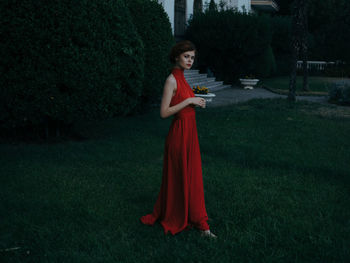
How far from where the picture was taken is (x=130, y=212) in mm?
4152

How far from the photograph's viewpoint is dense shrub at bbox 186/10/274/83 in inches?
666

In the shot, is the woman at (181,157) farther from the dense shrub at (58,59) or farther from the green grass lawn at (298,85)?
→ the green grass lawn at (298,85)

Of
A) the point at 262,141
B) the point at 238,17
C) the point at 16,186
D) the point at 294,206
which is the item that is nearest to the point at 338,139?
the point at 262,141

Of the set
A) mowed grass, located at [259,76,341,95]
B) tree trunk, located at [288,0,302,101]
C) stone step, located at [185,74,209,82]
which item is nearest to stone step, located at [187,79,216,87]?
stone step, located at [185,74,209,82]

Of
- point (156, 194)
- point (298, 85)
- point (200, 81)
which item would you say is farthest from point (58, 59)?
point (298, 85)

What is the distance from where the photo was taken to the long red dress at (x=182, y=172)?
3.51 m

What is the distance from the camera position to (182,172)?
11.6ft

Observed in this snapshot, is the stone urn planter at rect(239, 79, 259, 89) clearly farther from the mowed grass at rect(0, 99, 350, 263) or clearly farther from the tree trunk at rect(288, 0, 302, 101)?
the mowed grass at rect(0, 99, 350, 263)

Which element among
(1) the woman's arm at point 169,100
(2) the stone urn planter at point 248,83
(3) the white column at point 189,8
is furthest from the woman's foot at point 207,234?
(3) the white column at point 189,8

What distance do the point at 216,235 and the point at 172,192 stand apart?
558 mm

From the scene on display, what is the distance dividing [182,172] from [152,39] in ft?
19.5

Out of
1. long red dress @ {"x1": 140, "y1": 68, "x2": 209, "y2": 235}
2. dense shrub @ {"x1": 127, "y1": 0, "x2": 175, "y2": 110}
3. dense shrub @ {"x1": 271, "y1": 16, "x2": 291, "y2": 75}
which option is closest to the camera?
long red dress @ {"x1": 140, "y1": 68, "x2": 209, "y2": 235}

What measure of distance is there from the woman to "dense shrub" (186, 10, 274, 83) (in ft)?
45.6

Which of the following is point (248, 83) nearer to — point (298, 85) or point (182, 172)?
point (298, 85)
